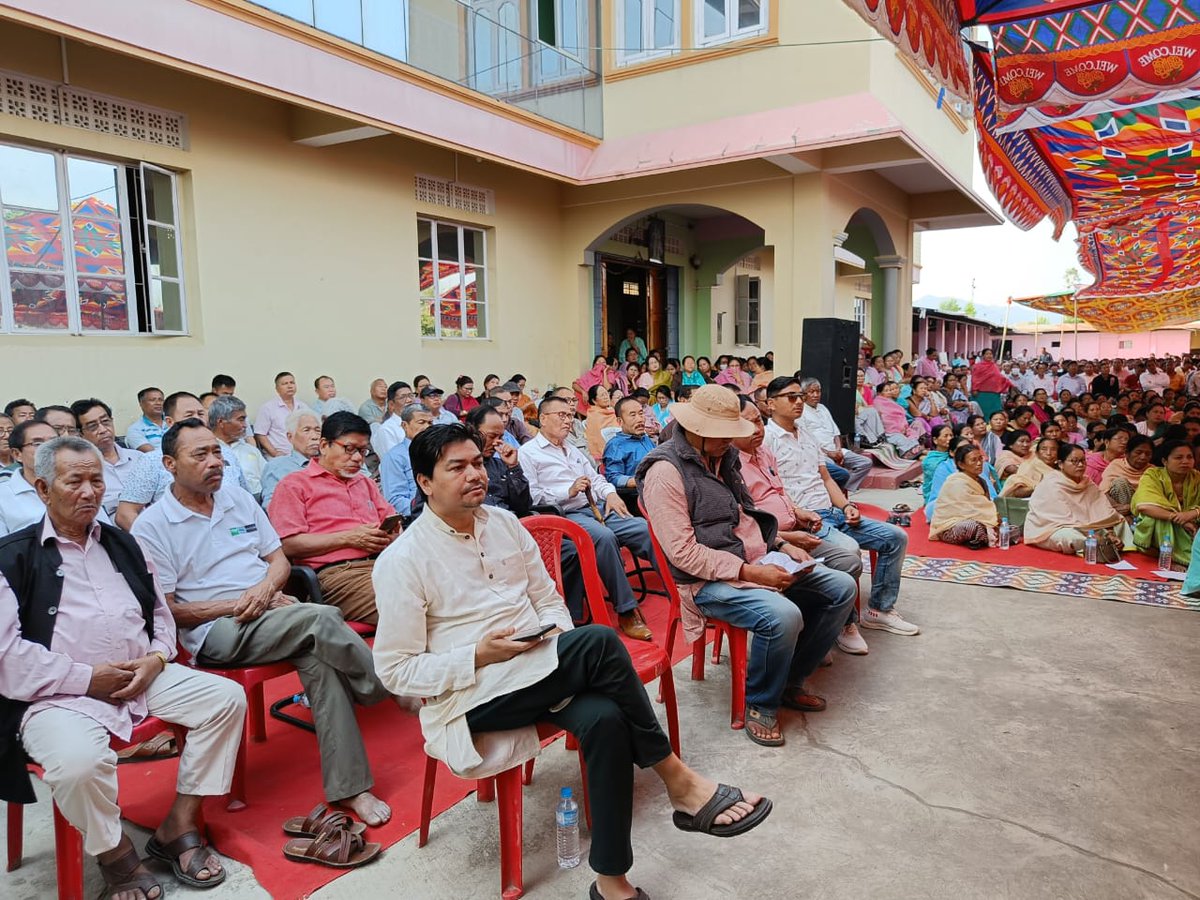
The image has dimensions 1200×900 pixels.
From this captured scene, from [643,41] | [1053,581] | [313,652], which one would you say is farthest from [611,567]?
[643,41]

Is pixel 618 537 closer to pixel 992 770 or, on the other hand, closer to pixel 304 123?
pixel 992 770

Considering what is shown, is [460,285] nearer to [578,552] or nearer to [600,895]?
[578,552]

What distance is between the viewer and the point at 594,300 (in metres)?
12.0

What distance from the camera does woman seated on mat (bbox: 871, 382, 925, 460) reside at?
10242 mm

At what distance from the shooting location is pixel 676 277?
1439 centimetres

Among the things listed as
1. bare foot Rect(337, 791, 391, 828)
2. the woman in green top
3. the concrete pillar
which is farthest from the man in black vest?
the concrete pillar

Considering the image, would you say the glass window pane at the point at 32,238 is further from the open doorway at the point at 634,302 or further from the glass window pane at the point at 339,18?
the open doorway at the point at 634,302

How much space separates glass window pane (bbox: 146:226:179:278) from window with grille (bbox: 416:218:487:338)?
294 cm

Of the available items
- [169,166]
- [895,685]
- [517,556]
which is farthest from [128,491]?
[169,166]

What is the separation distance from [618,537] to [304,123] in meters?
5.97

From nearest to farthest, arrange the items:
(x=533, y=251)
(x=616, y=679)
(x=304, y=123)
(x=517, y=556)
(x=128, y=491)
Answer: (x=616, y=679)
(x=517, y=556)
(x=128, y=491)
(x=304, y=123)
(x=533, y=251)

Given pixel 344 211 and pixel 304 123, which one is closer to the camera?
pixel 304 123

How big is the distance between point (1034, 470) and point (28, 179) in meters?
8.65

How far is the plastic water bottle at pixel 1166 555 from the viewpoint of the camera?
5379 mm
